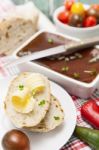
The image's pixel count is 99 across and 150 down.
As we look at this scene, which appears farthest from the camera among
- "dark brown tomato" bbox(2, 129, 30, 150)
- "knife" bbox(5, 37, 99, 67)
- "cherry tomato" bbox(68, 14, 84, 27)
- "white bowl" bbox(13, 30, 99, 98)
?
"cherry tomato" bbox(68, 14, 84, 27)

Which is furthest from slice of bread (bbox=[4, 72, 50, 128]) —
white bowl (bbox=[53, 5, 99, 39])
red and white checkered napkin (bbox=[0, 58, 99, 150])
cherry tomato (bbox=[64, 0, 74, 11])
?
cherry tomato (bbox=[64, 0, 74, 11])

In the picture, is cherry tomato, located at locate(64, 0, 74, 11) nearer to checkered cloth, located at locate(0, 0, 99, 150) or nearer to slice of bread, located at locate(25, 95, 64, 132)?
checkered cloth, located at locate(0, 0, 99, 150)

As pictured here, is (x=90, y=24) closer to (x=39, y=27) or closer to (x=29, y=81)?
(x=39, y=27)

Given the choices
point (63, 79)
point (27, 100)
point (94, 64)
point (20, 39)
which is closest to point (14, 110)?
point (27, 100)

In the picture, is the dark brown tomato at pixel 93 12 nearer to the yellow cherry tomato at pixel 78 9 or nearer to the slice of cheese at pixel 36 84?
the yellow cherry tomato at pixel 78 9

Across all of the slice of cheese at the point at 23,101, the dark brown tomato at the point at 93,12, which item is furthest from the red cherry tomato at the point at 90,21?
the slice of cheese at the point at 23,101
